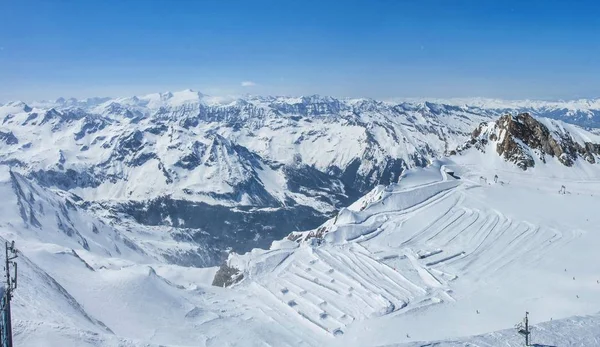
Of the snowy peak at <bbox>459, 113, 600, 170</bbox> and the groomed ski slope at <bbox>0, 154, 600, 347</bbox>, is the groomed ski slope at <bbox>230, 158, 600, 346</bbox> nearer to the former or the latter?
the groomed ski slope at <bbox>0, 154, 600, 347</bbox>

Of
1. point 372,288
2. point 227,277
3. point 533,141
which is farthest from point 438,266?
point 533,141

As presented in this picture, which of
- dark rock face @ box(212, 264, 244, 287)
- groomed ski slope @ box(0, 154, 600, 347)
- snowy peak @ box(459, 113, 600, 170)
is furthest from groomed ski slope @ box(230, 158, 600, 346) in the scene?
snowy peak @ box(459, 113, 600, 170)

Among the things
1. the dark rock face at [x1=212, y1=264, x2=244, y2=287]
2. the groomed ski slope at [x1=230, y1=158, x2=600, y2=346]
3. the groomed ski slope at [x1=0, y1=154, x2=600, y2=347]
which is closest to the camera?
the groomed ski slope at [x1=0, y1=154, x2=600, y2=347]

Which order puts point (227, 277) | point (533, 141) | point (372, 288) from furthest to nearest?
point (533, 141), point (227, 277), point (372, 288)

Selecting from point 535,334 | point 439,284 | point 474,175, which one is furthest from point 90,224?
point 535,334

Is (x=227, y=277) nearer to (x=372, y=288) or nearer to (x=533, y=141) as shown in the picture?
(x=372, y=288)

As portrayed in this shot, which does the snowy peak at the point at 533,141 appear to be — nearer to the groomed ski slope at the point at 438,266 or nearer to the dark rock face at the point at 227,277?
the groomed ski slope at the point at 438,266
